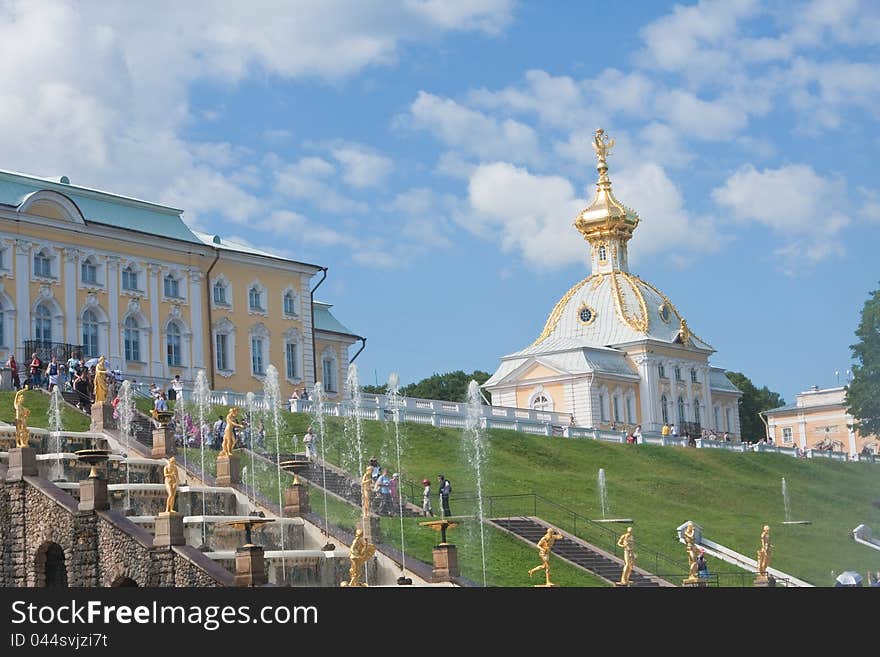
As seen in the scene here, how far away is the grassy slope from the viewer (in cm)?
3906

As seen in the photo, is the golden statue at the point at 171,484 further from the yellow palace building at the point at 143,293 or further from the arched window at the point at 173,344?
the arched window at the point at 173,344

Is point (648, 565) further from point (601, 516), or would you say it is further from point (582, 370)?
point (582, 370)

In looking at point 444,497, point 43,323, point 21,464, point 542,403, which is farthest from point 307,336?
point 21,464

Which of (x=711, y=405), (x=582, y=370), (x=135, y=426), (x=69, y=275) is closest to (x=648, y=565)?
(x=135, y=426)

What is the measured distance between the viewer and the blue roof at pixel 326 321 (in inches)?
2879

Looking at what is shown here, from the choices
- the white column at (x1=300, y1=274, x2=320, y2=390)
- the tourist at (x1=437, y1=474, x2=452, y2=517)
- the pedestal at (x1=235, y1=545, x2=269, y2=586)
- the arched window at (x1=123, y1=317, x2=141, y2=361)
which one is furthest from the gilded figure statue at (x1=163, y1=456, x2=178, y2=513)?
the white column at (x1=300, y1=274, x2=320, y2=390)

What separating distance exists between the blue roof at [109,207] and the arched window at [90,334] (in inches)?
134

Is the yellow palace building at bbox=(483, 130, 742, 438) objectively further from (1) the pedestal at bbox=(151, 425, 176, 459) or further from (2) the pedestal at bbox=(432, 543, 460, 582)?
(2) the pedestal at bbox=(432, 543, 460, 582)

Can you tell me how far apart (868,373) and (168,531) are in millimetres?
27294

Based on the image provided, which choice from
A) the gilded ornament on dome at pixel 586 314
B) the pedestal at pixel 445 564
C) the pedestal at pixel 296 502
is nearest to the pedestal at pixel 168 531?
the pedestal at pixel 445 564

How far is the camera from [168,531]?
30672 millimetres

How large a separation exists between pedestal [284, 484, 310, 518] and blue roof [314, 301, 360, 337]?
3571 centimetres

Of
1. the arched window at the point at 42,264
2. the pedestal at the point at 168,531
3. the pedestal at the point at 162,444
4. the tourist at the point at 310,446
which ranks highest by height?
the arched window at the point at 42,264

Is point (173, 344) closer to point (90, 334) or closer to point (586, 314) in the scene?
point (90, 334)
